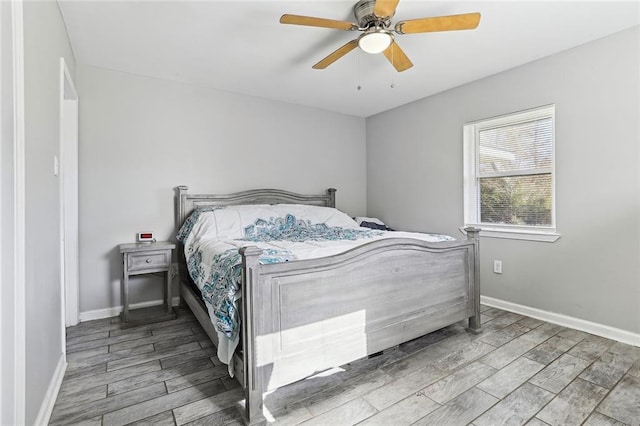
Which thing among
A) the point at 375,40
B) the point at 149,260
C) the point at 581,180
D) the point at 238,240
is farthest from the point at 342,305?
the point at 581,180

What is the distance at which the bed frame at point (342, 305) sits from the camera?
62.9 inches

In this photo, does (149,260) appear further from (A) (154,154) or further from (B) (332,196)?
(B) (332,196)

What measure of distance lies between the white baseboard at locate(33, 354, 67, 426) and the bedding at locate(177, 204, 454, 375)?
2.73ft

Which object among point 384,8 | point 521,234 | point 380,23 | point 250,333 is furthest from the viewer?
point 521,234

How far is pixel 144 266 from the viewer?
290cm

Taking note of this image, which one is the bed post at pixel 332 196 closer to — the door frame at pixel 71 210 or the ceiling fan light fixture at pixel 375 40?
the ceiling fan light fixture at pixel 375 40

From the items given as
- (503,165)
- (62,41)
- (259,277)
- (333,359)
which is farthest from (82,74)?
(503,165)

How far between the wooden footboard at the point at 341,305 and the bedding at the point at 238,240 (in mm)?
121

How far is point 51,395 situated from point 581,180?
397cm

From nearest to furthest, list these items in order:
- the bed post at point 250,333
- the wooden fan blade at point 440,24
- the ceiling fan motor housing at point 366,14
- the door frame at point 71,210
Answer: the bed post at point 250,333 < the wooden fan blade at point 440,24 < the ceiling fan motor housing at point 366,14 < the door frame at point 71,210

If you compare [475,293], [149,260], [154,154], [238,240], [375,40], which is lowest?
[475,293]

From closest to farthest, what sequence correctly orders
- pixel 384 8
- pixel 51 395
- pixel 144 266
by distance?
pixel 51 395 < pixel 384 8 < pixel 144 266

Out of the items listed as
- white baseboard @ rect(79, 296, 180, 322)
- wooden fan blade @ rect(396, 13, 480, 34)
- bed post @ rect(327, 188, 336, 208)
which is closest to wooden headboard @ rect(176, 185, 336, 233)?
bed post @ rect(327, 188, 336, 208)

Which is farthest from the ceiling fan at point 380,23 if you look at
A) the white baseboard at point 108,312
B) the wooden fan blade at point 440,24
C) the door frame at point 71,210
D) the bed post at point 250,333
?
the white baseboard at point 108,312
